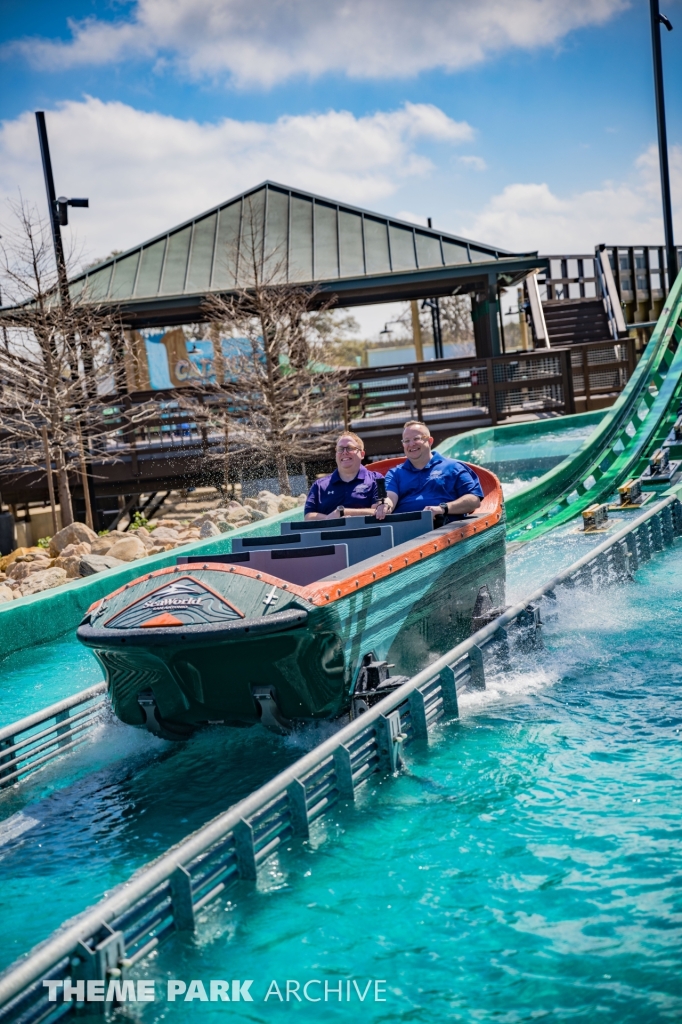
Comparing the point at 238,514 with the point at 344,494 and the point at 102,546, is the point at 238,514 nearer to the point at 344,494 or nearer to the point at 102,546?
the point at 102,546

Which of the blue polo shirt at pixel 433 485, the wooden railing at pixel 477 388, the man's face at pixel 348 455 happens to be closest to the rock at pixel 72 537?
the wooden railing at pixel 477 388

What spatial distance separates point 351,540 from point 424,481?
107cm

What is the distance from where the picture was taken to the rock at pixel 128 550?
10617 mm

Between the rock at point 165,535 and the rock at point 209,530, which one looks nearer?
the rock at point 209,530

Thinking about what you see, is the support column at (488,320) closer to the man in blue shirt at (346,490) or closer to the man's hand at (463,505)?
the man in blue shirt at (346,490)

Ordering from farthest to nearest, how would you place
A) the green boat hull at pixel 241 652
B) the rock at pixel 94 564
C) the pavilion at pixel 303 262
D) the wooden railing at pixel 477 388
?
the wooden railing at pixel 477 388
the pavilion at pixel 303 262
the rock at pixel 94 564
the green boat hull at pixel 241 652

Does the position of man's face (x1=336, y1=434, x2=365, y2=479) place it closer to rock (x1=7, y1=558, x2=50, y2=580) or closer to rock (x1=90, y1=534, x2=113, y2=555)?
rock (x1=90, y1=534, x2=113, y2=555)

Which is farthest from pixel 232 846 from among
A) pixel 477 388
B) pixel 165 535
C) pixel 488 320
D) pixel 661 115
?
pixel 661 115

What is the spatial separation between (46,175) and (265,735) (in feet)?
38.5

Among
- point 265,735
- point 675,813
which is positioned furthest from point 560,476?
point 675,813

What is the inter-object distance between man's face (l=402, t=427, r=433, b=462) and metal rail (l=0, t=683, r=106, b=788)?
95.9 inches

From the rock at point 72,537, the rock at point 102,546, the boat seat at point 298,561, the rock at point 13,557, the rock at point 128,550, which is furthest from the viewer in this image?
the rock at point 13,557

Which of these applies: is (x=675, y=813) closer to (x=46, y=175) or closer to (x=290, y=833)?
(x=290, y=833)

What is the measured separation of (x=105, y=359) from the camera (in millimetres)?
15867
